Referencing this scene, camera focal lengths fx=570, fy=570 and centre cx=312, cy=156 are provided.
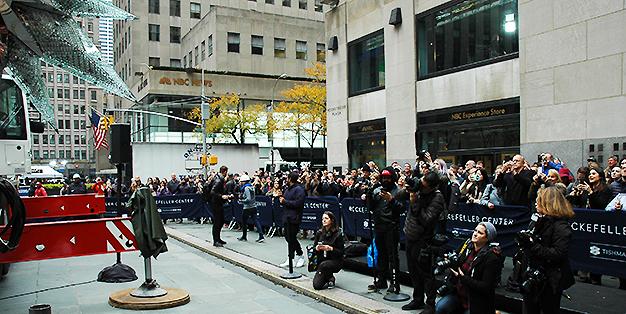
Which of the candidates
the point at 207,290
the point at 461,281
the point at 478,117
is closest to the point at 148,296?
the point at 207,290

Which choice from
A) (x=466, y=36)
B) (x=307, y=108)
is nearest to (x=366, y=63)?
(x=466, y=36)

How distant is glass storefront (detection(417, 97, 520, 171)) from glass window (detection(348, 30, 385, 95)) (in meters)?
3.79

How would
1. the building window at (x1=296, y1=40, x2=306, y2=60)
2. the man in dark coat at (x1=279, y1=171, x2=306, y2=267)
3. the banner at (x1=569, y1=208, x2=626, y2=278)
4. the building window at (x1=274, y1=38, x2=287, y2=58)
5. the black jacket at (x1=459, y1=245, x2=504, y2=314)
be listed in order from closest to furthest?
1. the black jacket at (x1=459, y1=245, x2=504, y2=314)
2. the banner at (x1=569, y1=208, x2=626, y2=278)
3. the man in dark coat at (x1=279, y1=171, x2=306, y2=267)
4. the building window at (x1=274, y1=38, x2=287, y2=58)
5. the building window at (x1=296, y1=40, x2=306, y2=60)

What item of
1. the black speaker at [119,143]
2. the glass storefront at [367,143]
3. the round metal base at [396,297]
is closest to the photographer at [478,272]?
the round metal base at [396,297]

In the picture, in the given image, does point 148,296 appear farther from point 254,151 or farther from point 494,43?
point 254,151

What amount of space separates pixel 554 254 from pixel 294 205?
6.57m

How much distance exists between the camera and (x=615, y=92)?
14.1 metres

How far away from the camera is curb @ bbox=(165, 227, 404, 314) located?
327 inches

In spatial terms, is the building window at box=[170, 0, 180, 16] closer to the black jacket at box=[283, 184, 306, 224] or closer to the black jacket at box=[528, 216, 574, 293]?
the black jacket at box=[283, 184, 306, 224]

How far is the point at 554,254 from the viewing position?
18.4 ft

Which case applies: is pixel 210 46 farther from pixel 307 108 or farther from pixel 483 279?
pixel 483 279

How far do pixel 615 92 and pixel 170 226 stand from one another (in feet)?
50.9

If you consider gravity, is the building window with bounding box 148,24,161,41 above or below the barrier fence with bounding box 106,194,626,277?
above

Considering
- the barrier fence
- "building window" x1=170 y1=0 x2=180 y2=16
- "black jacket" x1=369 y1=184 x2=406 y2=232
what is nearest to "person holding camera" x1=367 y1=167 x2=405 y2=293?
"black jacket" x1=369 y1=184 x2=406 y2=232
